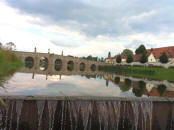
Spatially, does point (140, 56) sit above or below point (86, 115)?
above

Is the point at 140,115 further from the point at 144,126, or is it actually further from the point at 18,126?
the point at 18,126

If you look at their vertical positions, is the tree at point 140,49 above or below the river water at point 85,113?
above

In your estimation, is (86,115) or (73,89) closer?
(86,115)

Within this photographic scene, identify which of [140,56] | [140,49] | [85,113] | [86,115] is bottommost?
[86,115]

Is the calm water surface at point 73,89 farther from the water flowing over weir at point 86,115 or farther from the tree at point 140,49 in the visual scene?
the tree at point 140,49

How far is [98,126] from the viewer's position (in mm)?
9844

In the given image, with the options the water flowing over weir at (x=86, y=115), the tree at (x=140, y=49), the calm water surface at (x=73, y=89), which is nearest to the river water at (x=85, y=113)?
the water flowing over weir at (x=86, y=115)

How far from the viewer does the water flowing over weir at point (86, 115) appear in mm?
8637

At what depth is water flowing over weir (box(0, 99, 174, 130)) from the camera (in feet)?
28.3

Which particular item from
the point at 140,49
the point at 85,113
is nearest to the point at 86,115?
the point at 85,113

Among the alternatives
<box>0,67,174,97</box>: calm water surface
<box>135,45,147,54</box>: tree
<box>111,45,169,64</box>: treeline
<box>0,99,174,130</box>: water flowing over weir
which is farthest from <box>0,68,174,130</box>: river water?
<box>135,45,147,54</box>: tree

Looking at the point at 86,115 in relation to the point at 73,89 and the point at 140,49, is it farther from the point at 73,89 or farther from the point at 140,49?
the point at 140,49

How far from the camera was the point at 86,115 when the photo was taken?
9664mm

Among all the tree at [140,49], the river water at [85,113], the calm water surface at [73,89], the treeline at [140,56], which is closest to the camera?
the river water at [85,113]
